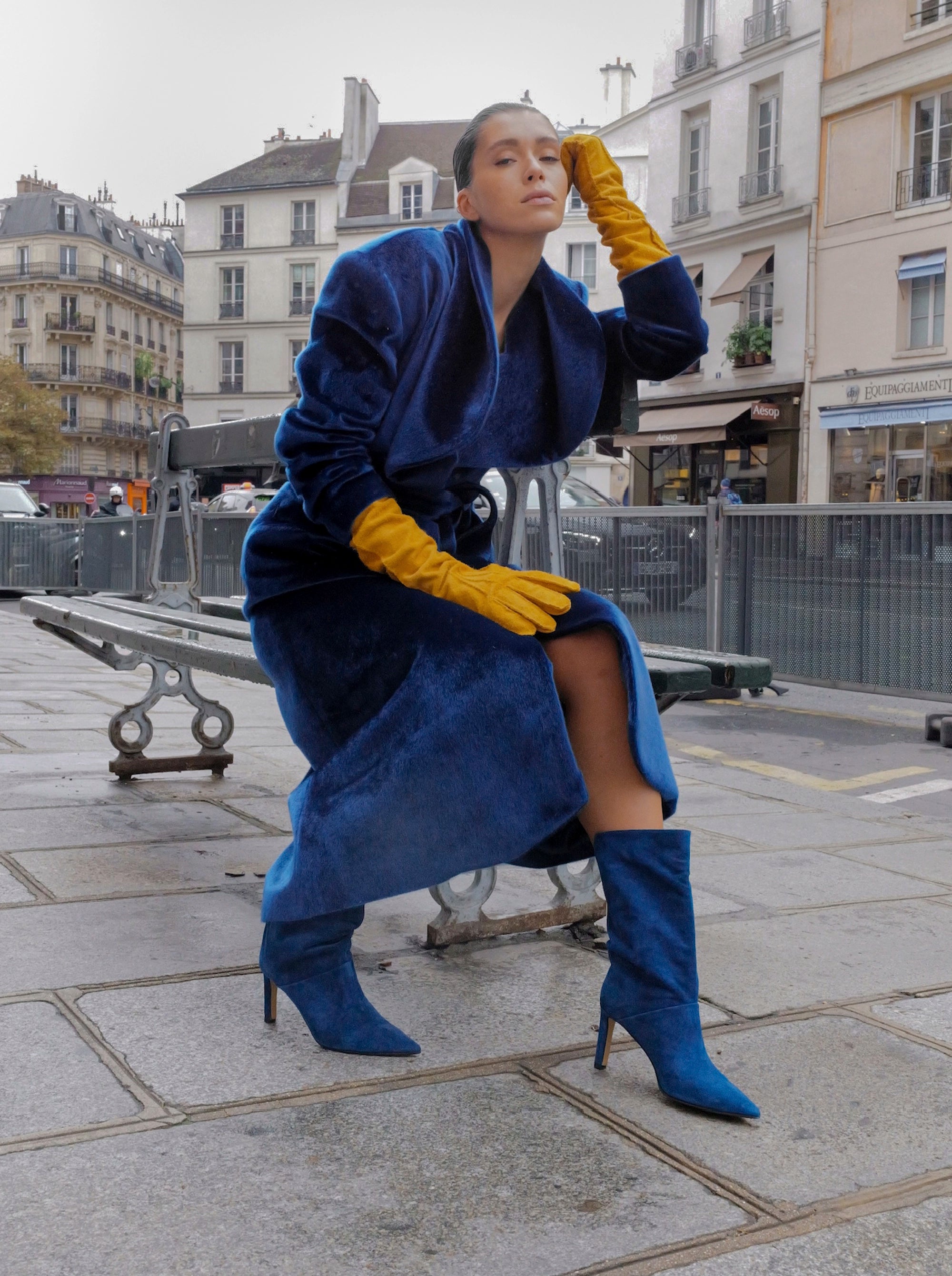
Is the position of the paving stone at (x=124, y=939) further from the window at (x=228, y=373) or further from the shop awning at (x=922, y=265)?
the window at (x=228, y=373)

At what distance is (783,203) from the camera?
28109 mm

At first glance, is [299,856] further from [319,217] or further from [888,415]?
[319,217]

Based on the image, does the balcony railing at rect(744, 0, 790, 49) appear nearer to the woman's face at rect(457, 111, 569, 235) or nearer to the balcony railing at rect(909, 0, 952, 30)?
the balcony railing at rect(909, 0, 952, 30)

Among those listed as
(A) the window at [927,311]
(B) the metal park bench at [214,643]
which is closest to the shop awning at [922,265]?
(A) the window at [927,311]

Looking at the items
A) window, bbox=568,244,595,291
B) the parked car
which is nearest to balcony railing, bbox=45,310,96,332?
window, bbox=568,244,595,291

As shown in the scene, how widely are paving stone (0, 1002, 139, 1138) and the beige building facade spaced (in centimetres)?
2325

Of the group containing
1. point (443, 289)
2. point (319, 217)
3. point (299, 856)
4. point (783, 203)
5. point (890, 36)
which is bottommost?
point (299, 856)

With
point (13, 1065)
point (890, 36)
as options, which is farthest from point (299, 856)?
point (890, 36)

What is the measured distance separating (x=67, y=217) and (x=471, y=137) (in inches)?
3355

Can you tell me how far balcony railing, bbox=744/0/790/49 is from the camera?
2828 cm

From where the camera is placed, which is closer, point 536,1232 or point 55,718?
point 536,1232

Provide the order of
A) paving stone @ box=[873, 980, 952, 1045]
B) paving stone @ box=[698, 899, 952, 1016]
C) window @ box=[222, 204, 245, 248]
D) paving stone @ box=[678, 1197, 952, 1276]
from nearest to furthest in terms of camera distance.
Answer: paving stone @ box=[678, 1197, 952, 1276], paving stone @ box=[873, 980, 952, 1045], paving stone @ box=[698, 899, 952, 1016], window @ box=[222, 204, 245, 248]

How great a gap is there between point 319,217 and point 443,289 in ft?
185

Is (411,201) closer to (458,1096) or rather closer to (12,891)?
(12,891)
